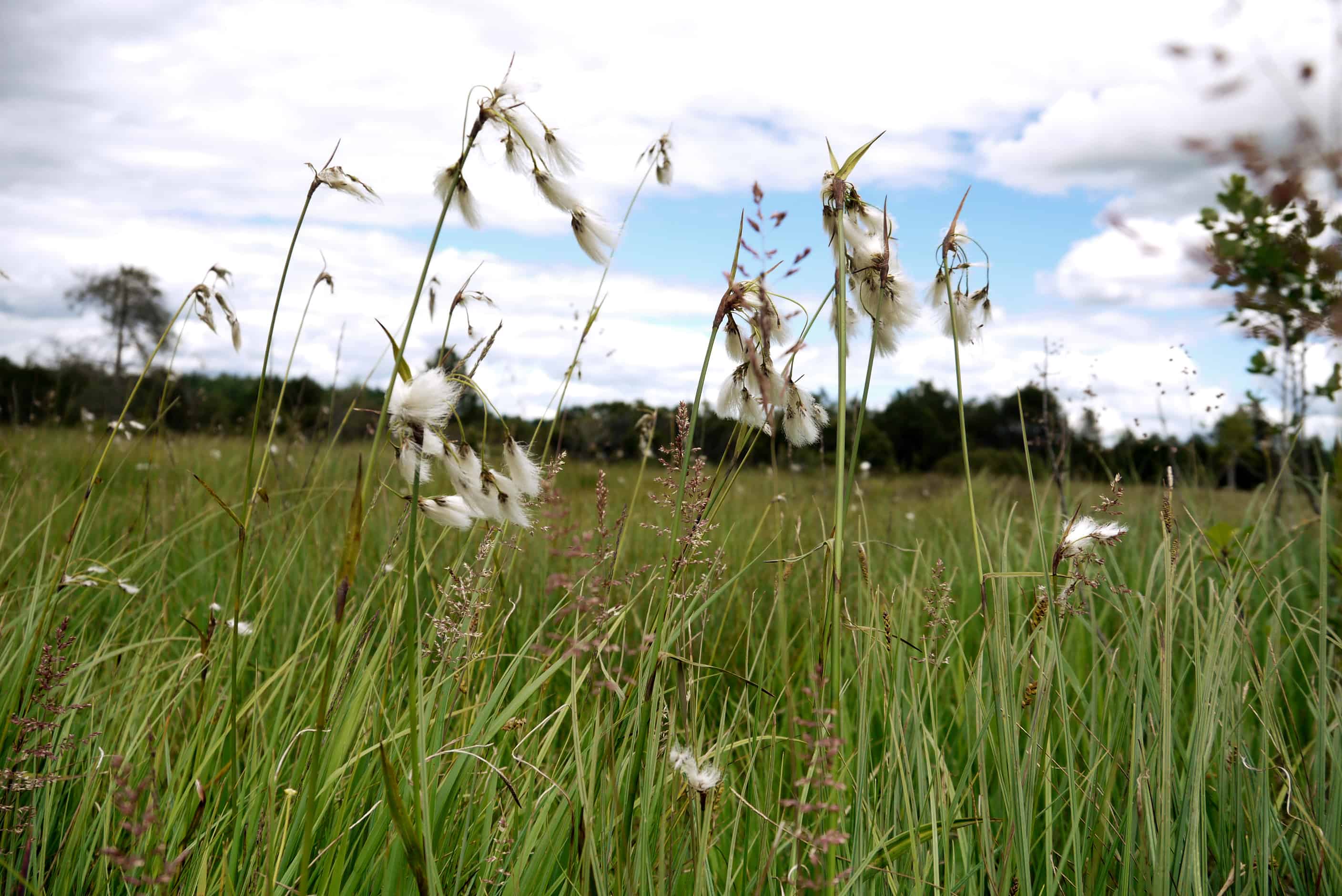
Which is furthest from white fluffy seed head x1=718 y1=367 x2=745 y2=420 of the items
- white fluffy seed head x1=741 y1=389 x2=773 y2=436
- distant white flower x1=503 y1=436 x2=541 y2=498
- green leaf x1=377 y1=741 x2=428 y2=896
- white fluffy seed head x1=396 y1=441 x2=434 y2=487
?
green leaf x1=377 y1=741 x2=428 y2=896

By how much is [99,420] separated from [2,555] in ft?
23.2

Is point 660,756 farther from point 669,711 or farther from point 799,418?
point 799,418

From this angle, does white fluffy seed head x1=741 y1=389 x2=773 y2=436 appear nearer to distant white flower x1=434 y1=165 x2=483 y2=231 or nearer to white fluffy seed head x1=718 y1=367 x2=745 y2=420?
white fluffy seed head x1=718 y1=367 x2=745 y2=420

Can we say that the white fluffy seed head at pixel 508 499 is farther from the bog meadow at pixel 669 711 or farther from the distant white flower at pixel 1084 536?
the distant white flower at pixel 1084 536

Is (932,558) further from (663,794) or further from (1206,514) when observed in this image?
(663,794)

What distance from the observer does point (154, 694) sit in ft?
6.12

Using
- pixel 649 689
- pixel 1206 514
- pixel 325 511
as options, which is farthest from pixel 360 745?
pixel 1206 514

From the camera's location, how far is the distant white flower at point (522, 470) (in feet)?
3.27

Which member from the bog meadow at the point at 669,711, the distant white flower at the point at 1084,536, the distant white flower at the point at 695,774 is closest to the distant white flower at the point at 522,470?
the bog meadow at the point at 669,711

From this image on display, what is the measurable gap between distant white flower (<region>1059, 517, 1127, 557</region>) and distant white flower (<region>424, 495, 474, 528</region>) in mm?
777

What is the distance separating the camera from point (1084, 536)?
1124mm

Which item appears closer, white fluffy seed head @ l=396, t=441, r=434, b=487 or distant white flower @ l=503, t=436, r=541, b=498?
white fluffy seed head @ l=396, t=441, r=434, b=487

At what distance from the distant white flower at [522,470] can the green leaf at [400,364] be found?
0.54ft

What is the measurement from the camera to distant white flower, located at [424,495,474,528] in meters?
0.99
